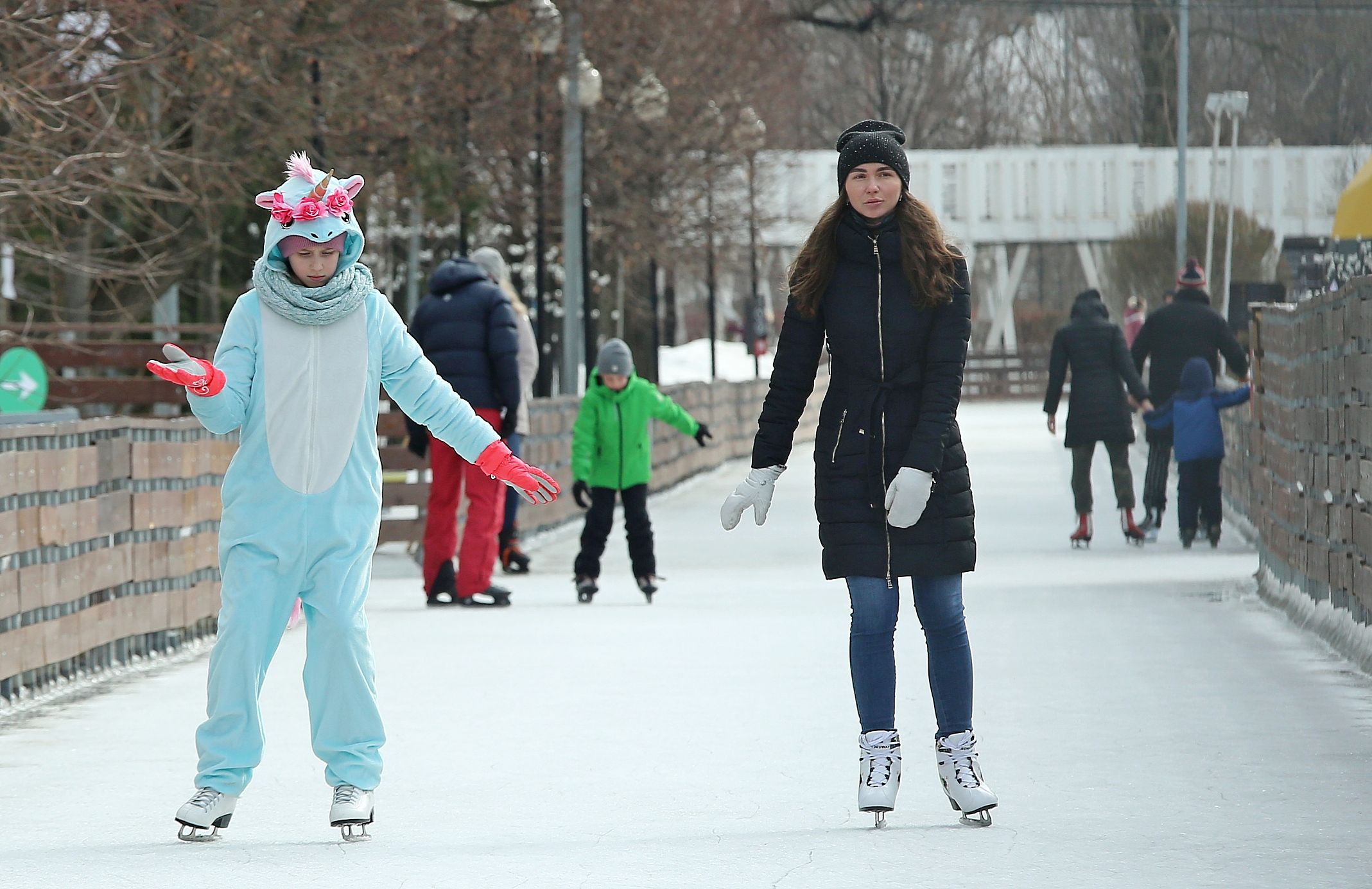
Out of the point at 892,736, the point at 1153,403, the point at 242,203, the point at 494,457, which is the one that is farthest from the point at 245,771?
the point at 242,203

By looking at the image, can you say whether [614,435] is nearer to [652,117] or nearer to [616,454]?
[616,454]

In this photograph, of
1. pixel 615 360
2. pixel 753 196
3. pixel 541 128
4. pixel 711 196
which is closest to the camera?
pixel 615 360

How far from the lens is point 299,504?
247 inches

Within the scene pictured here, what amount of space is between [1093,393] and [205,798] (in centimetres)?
1189

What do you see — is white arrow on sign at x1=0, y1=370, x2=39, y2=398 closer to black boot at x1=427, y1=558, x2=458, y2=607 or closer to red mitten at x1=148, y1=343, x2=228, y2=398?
black boot at x1=427, y1=558, x2=458, y2=607

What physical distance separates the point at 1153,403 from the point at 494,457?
12.5 metres

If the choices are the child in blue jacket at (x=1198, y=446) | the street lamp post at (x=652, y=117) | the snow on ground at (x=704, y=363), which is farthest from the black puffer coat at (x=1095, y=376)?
the snow on ground at (x=704, y=363)

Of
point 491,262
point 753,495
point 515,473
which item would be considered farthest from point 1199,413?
point 515,473

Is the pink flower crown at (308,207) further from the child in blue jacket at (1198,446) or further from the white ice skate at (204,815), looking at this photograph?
the child in blue jacket at (1198,446)

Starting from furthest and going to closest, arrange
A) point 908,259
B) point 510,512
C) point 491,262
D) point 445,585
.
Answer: point 510,512 < point 491,262 < point 445,585 < point 908,259

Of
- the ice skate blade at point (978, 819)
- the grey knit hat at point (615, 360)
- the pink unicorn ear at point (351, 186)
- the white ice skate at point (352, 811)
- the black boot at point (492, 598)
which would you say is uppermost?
the pink unicorn ear at point (351, 186)

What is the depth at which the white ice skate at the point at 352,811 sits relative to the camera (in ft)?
20.5

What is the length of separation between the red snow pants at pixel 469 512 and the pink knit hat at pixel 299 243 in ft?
22.4

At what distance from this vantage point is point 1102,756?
7594 mm
